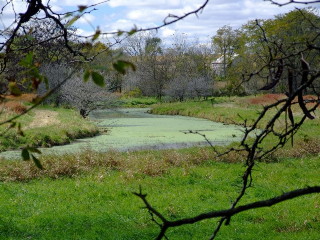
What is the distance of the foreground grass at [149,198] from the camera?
262 inches

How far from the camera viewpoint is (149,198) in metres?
8.65

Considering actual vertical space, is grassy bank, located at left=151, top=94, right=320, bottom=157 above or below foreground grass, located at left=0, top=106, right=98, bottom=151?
below

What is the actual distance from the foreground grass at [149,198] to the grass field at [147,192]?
0.01m

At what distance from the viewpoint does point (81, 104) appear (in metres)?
29.2

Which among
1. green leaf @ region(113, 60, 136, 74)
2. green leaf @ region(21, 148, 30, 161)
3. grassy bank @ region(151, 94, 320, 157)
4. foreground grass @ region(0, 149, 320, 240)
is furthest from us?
grassy bank @ region(151, 94, 320, 157)

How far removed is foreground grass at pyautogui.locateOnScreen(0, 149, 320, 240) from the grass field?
0.01 m

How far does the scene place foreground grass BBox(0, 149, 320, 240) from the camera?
21.8 ft

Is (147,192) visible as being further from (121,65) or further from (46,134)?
(46,134)

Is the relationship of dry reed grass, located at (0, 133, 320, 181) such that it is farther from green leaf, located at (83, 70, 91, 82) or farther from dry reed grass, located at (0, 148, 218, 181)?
green leaf, located at (83, 70, 91, 82)

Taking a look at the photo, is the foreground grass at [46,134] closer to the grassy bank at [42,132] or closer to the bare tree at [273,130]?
the grassy bank at [42,132]

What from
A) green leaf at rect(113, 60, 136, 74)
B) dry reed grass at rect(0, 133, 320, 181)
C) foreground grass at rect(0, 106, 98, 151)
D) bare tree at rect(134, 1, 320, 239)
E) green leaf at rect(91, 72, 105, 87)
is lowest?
foreground grass at rect(0, 106, 98, 151)

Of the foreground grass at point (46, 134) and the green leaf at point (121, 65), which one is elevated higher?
the green leaf at point (121, 65)

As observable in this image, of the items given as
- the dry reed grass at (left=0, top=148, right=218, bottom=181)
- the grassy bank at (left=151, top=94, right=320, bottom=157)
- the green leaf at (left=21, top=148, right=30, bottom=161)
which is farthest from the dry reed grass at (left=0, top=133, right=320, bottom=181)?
the green leaf at (left=21, top=148, right=30, bottom=161)

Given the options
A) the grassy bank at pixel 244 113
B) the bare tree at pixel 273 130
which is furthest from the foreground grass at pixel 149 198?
the bare tree at pixel 273 130
